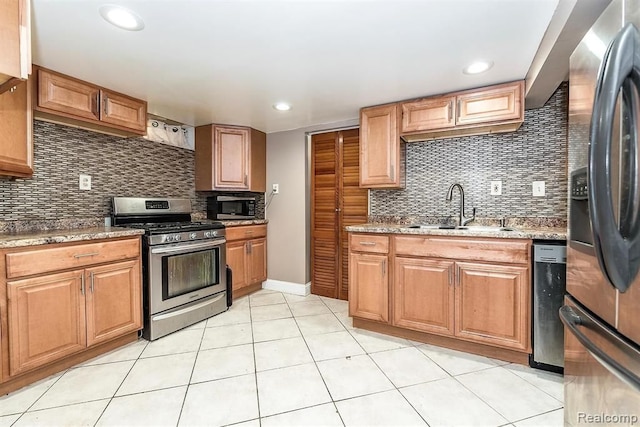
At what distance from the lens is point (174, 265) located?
2.44 metres

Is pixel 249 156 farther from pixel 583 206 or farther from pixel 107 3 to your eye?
pixel 583 206

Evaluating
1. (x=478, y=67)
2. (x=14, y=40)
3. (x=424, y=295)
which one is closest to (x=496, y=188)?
(x=478, y=67)

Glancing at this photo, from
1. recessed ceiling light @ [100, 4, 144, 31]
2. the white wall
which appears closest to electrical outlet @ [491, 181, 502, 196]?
the white wall

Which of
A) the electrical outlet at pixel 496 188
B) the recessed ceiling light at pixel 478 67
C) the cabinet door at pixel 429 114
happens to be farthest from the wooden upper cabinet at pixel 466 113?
the electrical outlet at pixel 496 188

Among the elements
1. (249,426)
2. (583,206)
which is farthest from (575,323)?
(249,426)

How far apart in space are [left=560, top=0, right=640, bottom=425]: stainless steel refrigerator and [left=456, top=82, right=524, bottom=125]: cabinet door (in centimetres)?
138

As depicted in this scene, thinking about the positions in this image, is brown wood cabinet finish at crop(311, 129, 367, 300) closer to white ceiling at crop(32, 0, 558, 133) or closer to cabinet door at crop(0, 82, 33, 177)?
white ceiling at crop(32, 0, 558, 133)

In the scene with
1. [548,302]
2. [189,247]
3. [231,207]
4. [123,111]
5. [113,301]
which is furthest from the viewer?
[231,207]

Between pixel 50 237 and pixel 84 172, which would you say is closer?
pixel 50 237

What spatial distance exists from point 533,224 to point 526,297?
746 mm

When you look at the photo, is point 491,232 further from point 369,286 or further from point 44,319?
point 44,319

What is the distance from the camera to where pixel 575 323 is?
36.9 inches

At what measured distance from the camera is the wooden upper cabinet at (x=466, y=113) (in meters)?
2.13

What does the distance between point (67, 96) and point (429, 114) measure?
8.96 ft
